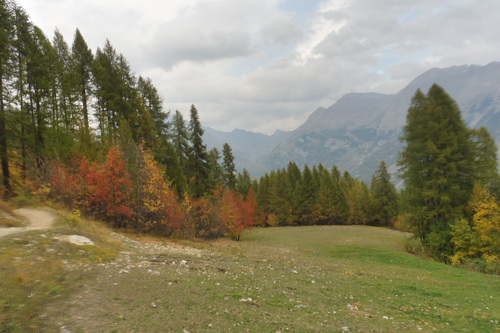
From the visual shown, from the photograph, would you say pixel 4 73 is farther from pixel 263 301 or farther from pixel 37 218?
pixel 263 301

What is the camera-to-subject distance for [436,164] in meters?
27.8

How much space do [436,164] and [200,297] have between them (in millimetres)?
29451

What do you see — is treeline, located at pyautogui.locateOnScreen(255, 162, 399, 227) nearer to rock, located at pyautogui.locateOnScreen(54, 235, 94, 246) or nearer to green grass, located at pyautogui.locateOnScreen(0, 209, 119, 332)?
rock, located at pyautogui.locateOnScreen(54, 235, 94, 246)

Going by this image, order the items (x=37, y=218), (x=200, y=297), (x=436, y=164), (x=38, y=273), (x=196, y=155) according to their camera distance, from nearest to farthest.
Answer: (x=38, y=273)
(x=200, y=297)
(x=37, y=218)
(x=436, y=164)
(x=196, y=155)

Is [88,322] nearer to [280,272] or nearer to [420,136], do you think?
[280,272]

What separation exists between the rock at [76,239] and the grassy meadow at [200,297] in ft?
2.34

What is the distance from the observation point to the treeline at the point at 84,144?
2366 centimetres

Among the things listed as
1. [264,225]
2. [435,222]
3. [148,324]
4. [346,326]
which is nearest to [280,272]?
[346,326]

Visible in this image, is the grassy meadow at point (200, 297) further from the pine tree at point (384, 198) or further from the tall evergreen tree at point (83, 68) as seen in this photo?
the pine tree at point (384, 198)

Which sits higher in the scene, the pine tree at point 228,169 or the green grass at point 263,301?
the pine tree at point 228,169

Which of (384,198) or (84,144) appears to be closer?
(84,144)

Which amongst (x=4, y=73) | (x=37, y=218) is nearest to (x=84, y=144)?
(x=4, y=73)

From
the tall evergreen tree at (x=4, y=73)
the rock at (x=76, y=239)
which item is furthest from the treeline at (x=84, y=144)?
the rock at (x=76, y=239)

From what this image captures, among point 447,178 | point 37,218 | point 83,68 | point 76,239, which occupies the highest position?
point 83,68
